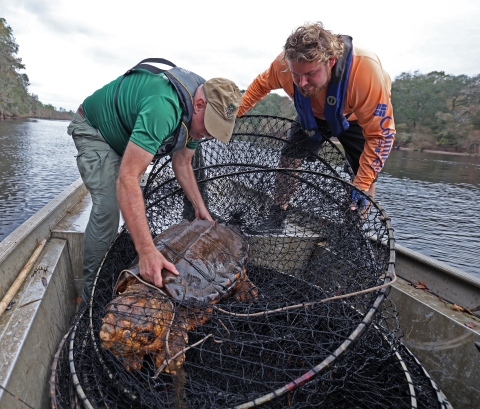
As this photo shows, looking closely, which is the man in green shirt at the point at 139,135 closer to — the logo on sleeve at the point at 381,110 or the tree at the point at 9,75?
the logo on sleeve at the point at 381,110

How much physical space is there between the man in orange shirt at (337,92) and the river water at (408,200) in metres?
4.81

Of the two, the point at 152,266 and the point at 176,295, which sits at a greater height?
the point at 152,266

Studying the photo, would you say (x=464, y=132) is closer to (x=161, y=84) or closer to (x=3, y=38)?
(x=161, y=84)

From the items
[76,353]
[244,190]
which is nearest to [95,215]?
[76,353]

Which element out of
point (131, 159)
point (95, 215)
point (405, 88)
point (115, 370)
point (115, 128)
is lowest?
point (115, 370)

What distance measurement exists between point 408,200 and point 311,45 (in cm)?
1198

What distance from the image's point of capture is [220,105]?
204cm

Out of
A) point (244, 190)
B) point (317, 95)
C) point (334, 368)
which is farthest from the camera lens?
point (244, 190)

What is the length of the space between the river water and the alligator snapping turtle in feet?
18.4

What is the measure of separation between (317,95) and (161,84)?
154cm

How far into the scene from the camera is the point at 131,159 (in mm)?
1829

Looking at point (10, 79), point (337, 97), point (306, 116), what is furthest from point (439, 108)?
point (10, 79)

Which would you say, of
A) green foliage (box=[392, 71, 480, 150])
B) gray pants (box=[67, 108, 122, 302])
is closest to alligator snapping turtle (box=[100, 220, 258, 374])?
gray pants (box=[67, 108, 122, 302])

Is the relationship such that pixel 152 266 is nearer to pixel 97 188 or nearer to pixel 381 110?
pixel 97 188
